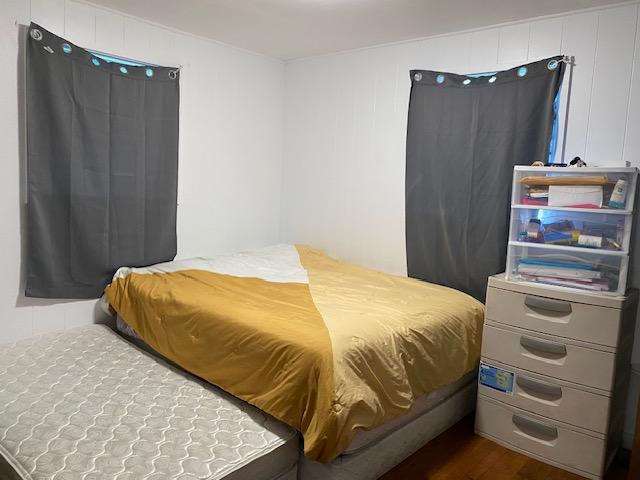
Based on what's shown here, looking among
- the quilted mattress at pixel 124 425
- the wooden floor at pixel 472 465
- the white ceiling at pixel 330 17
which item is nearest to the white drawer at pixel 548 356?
the wooden floor at pixel 472 465

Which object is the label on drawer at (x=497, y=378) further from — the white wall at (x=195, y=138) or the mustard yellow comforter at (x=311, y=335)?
the white wall at (x=195, y=138)

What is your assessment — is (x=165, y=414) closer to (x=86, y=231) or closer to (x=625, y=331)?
(x=86, y=231)

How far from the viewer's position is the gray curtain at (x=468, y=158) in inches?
109

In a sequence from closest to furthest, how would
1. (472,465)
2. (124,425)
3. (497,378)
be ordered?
1. (124,425)
2. (472,465)
3. (497,378)

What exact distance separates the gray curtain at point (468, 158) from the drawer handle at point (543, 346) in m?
0.57

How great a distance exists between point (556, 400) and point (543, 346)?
26 centimetres

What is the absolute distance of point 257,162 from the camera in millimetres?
4027

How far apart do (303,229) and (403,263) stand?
1025mm

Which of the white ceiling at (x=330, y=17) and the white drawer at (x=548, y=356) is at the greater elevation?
the white ceiling at (x=330, y=17)

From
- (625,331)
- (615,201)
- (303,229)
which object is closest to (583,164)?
(615,201)

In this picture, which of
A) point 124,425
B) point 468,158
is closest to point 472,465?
point 124,425

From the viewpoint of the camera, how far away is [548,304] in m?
2.34

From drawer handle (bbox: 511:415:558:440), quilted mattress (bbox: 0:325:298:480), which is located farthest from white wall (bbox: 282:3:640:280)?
quilted mattress (bbox: 0:325:298:480)

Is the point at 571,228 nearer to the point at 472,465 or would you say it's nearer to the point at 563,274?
the point at 563,274
